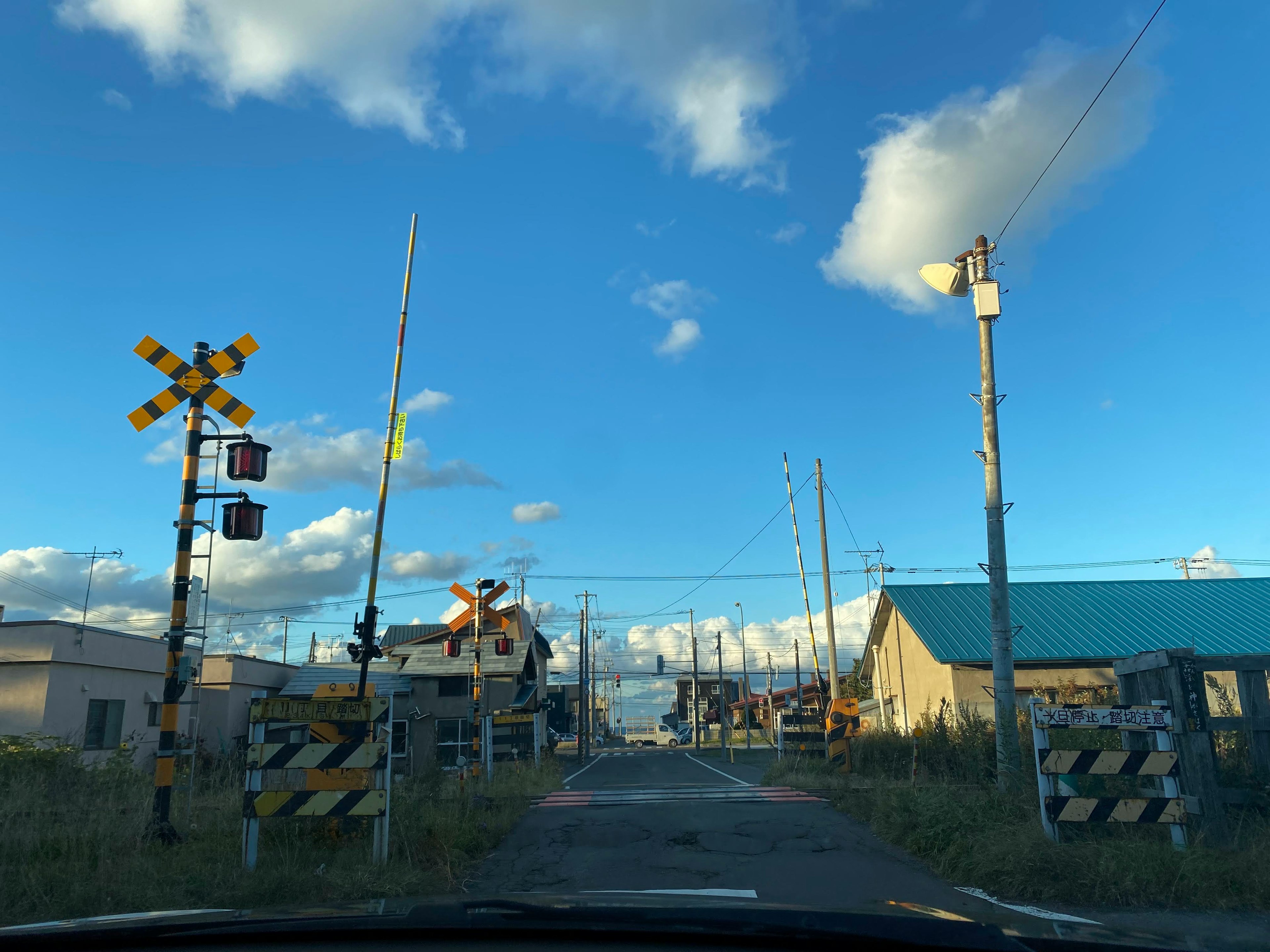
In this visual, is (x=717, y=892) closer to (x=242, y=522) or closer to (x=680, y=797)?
(x=242, y=522)

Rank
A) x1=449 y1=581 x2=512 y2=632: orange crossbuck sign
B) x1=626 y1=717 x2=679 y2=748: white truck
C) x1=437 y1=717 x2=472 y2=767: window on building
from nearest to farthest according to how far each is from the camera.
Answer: x1=449 y1=581 x2=512 y2=632: orange crossbuck sign
x1=437 y1=717 x2=472 y2=767: window on building
x1=626 y1=717 x2=679 y2=748: white truck

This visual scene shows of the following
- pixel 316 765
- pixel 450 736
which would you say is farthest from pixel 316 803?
pixel 450 736

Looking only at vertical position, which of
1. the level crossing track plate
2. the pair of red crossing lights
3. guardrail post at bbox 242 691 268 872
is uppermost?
the pair of red crossing lights

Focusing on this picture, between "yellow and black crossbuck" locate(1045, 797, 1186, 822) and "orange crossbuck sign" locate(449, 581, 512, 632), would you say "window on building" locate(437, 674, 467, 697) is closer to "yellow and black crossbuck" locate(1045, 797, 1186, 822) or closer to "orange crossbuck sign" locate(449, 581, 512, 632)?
"orange crossbuck sign" locate(449, 581, 512, 632)

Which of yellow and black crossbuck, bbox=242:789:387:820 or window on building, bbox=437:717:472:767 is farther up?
yellow and black crossbuck, bbox=242:789:387:820

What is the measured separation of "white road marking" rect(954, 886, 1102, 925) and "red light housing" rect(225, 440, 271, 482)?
8543mm

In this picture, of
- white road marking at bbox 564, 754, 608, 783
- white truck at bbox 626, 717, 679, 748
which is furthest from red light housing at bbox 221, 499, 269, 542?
white truck at bbox 626, 717, 679, 748

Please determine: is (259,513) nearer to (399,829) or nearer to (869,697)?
(399,829)

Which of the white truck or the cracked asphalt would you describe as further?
the white truck

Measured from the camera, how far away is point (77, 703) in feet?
76.5

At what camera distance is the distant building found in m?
22.2

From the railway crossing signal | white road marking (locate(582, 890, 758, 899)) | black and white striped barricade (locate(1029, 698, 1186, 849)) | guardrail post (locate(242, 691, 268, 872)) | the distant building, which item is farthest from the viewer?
the distant building

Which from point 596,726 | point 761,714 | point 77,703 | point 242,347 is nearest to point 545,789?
point 242,347

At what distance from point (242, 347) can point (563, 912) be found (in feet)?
31.1
